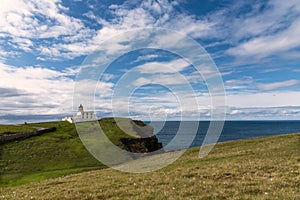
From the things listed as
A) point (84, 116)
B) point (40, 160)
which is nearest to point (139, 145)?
point (40, 160)

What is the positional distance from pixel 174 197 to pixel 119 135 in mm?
81564

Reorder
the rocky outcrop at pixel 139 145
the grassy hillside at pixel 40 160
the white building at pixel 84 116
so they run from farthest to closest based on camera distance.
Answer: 1. the white building at pixel 84 116
2. the rocky outcrop at pixel 139 145
3. the grassy hillside at pixel 40 160

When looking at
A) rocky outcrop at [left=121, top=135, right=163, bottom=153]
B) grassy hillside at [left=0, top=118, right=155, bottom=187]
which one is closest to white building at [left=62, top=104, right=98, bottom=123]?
rocky outcrop at [left=121, top=135, right=163, bottom=153]

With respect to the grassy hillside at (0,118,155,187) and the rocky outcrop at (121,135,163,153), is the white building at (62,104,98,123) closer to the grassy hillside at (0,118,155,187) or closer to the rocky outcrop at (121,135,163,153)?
the rocky outcrop at (121,135,163,153)

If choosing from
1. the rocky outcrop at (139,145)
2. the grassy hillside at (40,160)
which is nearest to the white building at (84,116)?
the rocky outcrop at (139,145)

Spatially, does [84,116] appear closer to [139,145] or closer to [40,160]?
[139,145]

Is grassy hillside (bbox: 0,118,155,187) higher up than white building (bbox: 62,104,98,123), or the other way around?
white building (bbox: 62,104,98,123)

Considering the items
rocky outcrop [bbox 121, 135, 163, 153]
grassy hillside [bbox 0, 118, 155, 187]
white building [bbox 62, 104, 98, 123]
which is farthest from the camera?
white building [bbox 62, 104, 98, 123]

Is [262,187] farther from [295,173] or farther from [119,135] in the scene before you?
[119,135]

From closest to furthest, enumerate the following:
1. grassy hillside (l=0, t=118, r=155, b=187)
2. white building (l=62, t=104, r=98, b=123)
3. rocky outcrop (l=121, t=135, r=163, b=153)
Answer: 1. grassy hillside (l=0, t=118, r=155, b=187)
2. rocky outcrop (l=121, t=135, r=163, b=153)
3. white building (l=62, t=104, r=98, b=123)

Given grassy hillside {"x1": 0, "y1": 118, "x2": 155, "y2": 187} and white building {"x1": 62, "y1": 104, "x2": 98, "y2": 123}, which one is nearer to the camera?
grassy hillside {"x1": 0, "y1": 118, "x2": 155, "y2": 187}

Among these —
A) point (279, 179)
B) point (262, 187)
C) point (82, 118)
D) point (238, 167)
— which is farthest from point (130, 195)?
point (82, 118)

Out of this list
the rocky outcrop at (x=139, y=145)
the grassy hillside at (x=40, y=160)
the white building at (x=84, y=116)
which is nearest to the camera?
the grassy hillside at (x=40, y=160)

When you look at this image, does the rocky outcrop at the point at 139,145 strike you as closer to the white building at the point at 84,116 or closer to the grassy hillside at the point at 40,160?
the grassy hillside at the point at 40,160
